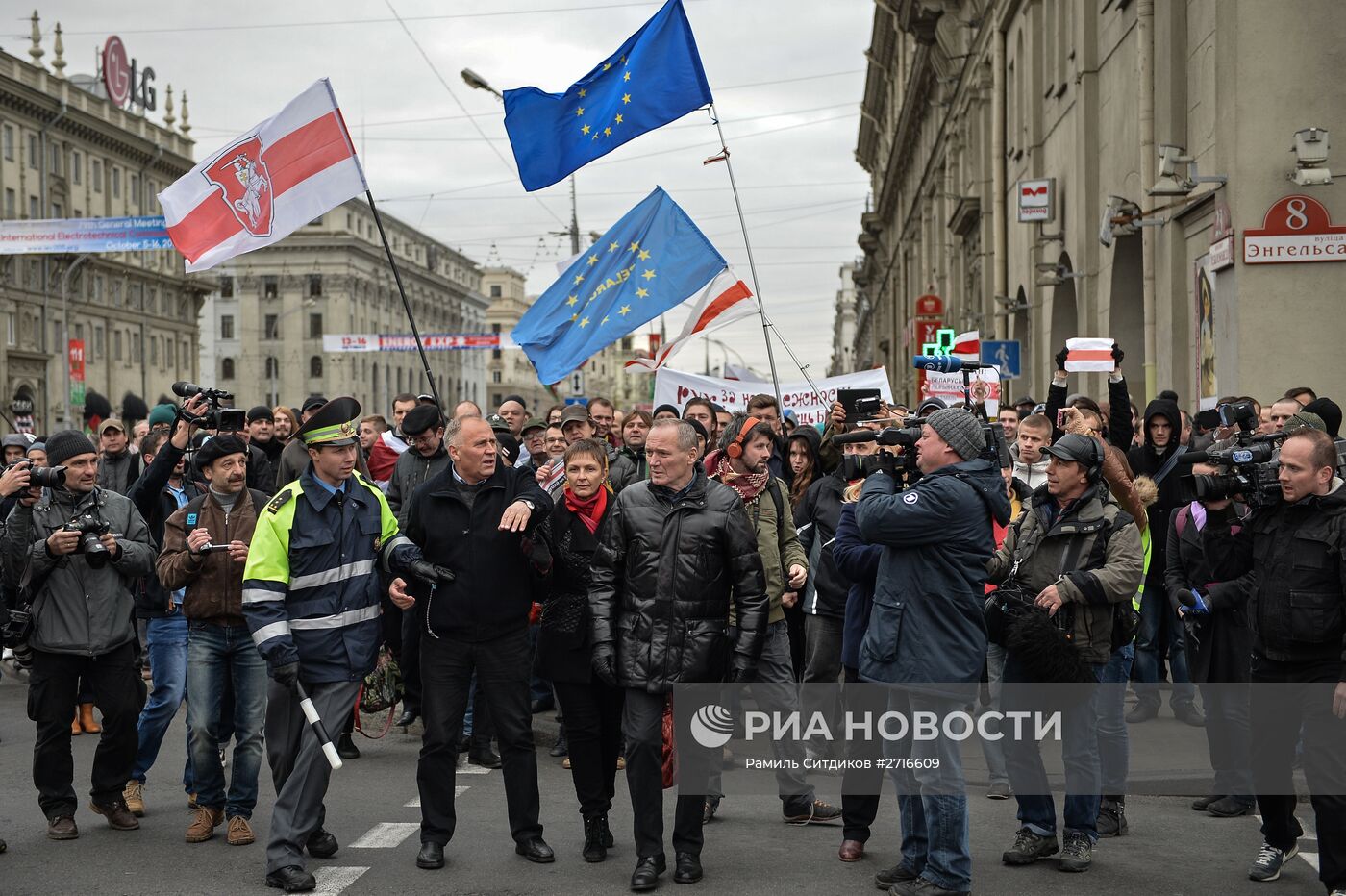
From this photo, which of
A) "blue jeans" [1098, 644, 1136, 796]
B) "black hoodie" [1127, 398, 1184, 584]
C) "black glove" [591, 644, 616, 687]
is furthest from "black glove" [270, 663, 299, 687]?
"black hoodie" [1127, 398, 1184, 584]

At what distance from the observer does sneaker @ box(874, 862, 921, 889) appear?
6426mm

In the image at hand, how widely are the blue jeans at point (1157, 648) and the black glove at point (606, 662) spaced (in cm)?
464

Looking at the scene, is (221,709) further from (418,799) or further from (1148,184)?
(1148,184)

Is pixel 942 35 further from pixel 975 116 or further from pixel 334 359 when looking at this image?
pixel 334 359

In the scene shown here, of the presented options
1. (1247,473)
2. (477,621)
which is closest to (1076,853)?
(1247,473)

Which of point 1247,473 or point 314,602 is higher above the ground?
point 1247,473

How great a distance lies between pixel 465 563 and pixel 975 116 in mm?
26863

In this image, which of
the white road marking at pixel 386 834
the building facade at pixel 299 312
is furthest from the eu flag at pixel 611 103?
the building facade at pixel 299 312

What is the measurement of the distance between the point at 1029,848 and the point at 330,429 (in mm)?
3804

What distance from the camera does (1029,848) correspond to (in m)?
6.78

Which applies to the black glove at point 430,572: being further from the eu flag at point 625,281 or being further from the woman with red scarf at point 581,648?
the eu flag at point 625,281

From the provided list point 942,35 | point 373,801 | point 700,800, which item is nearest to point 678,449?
point 700,800

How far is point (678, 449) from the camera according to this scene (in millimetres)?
6707

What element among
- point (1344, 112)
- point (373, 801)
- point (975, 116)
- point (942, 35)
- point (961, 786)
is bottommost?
point (373, 801)
